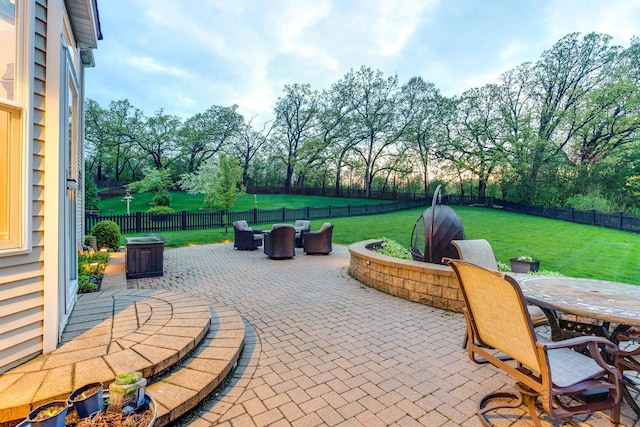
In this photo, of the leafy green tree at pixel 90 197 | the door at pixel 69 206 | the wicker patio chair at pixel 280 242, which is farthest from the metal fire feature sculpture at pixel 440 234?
the leafy green tree at pixel 90 197

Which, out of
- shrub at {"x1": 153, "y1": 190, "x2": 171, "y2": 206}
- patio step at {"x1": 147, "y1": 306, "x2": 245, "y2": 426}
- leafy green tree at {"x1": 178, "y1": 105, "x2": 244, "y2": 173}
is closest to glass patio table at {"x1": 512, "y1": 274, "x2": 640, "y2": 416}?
patio step at {"x1": 147, "y1": 306, "x2": 245, "y2": 426}

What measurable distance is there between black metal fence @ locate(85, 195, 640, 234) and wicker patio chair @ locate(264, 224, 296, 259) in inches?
281

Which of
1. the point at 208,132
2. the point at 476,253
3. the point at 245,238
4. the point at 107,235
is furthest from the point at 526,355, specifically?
the point at 208,132

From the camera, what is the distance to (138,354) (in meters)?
2.27

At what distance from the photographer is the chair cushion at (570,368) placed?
178cm

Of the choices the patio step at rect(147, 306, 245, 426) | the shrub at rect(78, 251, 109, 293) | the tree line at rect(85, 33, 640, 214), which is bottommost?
the patio step at rect(147, 306, 245, 426)

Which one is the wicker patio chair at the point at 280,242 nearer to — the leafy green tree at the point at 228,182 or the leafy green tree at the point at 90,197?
the leafy green tree at the point at 228,182

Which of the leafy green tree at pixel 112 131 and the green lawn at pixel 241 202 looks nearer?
the green lawn at pixel 241 202

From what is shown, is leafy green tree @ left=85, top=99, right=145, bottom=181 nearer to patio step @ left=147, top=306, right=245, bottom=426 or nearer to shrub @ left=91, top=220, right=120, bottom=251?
shrub @ left=91, top=220, right=120, bottom=251

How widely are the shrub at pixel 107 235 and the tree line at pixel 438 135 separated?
7657mm

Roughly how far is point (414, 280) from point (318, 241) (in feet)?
14.0

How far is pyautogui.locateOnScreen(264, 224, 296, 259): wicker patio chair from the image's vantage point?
25.4ft

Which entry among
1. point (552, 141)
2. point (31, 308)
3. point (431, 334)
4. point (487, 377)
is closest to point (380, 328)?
point (431, 334)

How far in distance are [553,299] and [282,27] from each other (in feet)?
34.6
